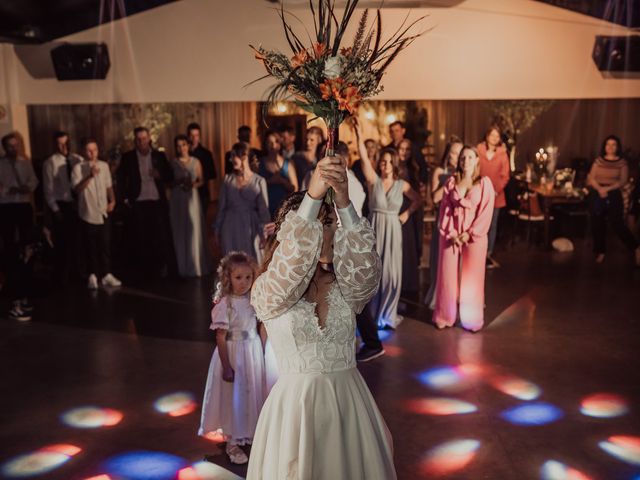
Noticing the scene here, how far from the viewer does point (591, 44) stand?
28.7ft

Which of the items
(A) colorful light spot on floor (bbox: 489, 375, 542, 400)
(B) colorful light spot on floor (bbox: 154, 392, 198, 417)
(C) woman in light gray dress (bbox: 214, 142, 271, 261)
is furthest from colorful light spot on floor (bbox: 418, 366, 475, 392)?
(C) woman in light gray dress (bbox: 214, 142, 271, 261)

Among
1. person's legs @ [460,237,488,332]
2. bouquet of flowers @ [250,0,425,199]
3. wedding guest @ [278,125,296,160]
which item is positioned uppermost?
bouquet of flowers @ [250,0,425,199]

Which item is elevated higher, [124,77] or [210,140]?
[124,77]

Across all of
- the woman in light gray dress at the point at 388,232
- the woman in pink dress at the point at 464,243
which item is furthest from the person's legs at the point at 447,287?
the woman in light gray dress at the point at 388,232

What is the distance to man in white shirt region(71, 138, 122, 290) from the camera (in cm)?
732

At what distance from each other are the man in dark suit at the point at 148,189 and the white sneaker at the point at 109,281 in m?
0.62

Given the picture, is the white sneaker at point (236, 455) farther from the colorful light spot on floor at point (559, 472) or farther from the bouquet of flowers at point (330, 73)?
the bouquet of flowers at point (330, 73)

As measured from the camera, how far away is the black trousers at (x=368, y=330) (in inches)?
196

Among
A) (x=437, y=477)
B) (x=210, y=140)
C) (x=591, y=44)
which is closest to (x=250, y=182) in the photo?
(x=437, y=477)

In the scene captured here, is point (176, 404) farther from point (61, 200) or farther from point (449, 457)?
point (61, 200)

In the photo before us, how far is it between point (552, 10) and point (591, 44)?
66 centimetres

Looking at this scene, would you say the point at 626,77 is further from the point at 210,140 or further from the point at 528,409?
the point at 210,140

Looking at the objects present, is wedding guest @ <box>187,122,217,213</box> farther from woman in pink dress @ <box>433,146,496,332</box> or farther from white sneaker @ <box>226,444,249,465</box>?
white sneaker @ <box>226,444,249,465</box>

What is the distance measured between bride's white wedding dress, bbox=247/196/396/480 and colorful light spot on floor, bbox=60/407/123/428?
2.08 m
